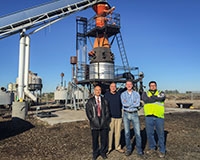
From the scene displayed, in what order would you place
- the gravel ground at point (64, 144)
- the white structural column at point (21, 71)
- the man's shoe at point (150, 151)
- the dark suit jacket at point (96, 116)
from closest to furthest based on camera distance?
the dark suit jacket at point (96, 116) → the gravel ground at point (64, 144) → the man's shoe at point (150, 151) → the white structural column at point (21, 71)

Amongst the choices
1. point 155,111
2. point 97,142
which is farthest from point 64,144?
point 155,111

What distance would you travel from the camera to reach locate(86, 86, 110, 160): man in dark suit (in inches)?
215

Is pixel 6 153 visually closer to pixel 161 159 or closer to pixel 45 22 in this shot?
pixel 161 159

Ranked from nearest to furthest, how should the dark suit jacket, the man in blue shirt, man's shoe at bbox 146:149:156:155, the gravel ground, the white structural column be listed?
1. the dark suit jacket
2. the gravel ground
3. the man in blue shirt
4. man's shoe at bbox 146:149:156:155
5. the white structural column

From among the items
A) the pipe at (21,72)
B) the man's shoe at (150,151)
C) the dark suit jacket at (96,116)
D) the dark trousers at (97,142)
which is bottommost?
the man's shoe at (150,151)

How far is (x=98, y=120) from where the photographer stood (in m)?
5.45

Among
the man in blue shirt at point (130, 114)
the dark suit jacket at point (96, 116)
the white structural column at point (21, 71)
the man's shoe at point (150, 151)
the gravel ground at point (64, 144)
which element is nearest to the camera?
the dark suit jacket at point (96, 116)

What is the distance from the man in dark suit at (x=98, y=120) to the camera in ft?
17.9

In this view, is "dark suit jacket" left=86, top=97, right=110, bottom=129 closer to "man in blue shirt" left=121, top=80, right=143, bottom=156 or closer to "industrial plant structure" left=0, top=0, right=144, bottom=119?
"man in blue shirt" left=121, top=80, right=143, bottom=156

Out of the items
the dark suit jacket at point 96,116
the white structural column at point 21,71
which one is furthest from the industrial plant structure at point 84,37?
the dark suit jacket at point 96,116

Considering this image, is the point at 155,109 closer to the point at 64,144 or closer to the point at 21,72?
the point at 64,144

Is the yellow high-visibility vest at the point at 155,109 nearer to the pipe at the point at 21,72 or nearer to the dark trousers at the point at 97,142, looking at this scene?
the dark trousers at the point at 97,142

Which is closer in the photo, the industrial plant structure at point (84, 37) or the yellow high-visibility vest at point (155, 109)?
the yellow high-visibility vest at point (155, 109)

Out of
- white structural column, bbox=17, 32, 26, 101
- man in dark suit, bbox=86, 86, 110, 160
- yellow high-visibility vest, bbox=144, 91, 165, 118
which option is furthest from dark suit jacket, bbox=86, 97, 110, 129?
white structural column, bbox=17, 32, 26, 101
